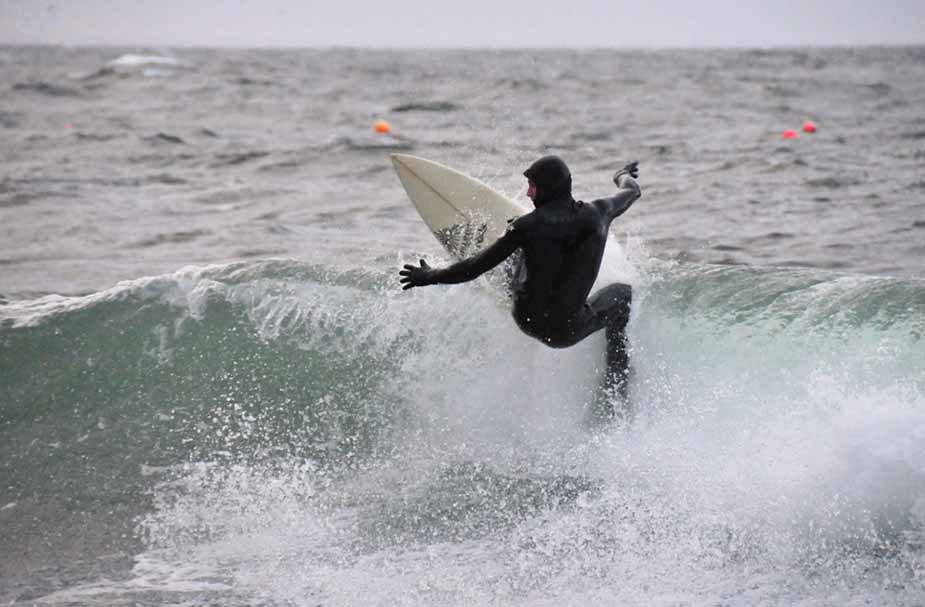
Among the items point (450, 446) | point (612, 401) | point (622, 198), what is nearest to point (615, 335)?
point (612, 401)

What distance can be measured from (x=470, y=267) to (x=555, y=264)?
17.8 inches

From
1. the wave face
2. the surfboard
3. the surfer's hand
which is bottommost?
the wave face

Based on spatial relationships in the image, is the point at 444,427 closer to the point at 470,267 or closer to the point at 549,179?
the point at 470,267

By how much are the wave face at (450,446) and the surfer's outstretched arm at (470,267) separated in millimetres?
1368

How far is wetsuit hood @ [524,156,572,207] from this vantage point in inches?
208

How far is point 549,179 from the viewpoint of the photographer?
530cm

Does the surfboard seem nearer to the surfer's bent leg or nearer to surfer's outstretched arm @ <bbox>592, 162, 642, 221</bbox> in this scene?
surfer's outstretched arm @ <bbox>592, 162, 642, 221</bbox>

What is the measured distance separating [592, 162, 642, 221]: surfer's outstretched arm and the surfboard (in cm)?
79

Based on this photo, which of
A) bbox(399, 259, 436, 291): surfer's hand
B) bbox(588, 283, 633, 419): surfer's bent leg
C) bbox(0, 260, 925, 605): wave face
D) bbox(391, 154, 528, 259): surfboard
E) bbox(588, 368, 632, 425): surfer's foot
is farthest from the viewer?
bbox(391, 154, 528, 259): surfboard

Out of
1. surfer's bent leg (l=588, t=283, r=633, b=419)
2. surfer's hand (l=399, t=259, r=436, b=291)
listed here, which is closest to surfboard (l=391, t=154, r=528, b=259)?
surfer's bent leg (l=588, t=283, r=633, b=419)

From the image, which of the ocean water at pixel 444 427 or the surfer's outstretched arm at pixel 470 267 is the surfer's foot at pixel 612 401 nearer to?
the ocean water at pixel 444 427

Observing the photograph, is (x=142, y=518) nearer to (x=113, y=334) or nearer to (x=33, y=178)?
(x=113, y=334)

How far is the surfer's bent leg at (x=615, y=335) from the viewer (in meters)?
5.99

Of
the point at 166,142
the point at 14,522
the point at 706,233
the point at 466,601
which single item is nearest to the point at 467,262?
the point at 466,601
